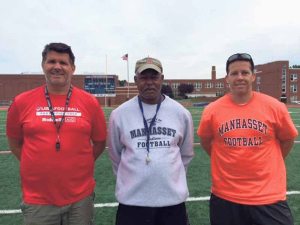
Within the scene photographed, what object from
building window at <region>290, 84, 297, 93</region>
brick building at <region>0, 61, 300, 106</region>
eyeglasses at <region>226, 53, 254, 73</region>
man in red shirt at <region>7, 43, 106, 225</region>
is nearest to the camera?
man in red shirt at <region>7, 43, 106, 225</region>

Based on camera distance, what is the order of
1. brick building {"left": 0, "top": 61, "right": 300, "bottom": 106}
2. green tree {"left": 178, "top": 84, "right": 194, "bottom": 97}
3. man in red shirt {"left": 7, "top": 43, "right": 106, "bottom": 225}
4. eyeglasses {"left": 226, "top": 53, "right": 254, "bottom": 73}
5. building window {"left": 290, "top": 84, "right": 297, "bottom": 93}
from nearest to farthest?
1. man in red shirt {"left": 7, "top": 43, "right": 106, "bottom": 225}
2. eyeglasses {"left": 226, "top": 53, "right": 254, "bottom": 73}
3. brick building {"left": 0, "top": 61, "right": 300, "bottom": 106}
4. building window {"left": 290, "top": 84, "right": 297, "bottom": 93}
5. green tree {"left": 178, "top": 84, "right": 194, "bottom": 97}

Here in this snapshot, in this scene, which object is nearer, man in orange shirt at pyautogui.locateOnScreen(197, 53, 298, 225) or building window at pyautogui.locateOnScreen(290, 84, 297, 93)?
man in orange shirt at pyautogui.locateOnScreen(197, 53, 298, 225)

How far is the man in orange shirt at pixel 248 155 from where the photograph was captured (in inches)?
112

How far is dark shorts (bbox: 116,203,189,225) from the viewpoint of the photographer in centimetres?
278

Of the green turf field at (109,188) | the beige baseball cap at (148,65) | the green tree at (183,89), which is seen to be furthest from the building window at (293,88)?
the beige baseball cap at (148,65)

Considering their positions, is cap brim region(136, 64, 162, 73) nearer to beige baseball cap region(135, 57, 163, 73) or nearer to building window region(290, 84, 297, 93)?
beige baseball cap region(135, 57, 163, 73)

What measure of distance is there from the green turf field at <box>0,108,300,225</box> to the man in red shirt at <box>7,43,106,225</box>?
1822 millimetres

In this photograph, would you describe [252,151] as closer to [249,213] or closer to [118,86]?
[249,213]

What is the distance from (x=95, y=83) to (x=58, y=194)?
48707mm

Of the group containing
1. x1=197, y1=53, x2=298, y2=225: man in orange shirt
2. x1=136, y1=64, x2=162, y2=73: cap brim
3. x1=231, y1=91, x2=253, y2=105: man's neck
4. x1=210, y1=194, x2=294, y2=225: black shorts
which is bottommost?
x1=210, y1=194, x2=294, y2=225: black shorts

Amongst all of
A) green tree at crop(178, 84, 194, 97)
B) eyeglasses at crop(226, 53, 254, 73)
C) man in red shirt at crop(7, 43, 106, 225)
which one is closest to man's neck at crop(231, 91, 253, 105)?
eyeglasses at crop(226, 53, 254, 73)

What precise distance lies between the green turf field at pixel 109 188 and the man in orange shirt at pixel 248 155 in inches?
66.5

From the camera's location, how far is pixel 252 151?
2904 mm

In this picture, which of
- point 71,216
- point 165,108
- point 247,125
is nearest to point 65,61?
point 165,108
